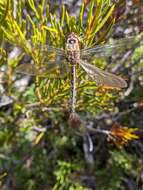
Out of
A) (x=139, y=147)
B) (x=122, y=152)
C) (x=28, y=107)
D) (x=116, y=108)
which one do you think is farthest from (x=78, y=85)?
(x=139, y=147)

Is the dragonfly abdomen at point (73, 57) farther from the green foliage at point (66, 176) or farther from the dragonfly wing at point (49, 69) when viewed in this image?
the green foliage at point (66, 176)

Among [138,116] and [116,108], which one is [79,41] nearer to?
[116,108]

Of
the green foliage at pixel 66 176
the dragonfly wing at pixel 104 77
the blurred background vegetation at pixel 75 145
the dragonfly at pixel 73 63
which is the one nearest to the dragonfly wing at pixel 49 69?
the dragonfly at pixel 73 63

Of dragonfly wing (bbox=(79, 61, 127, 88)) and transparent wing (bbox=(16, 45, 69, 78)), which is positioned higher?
transparent wing (bbox=(16, 45, 69, 78))

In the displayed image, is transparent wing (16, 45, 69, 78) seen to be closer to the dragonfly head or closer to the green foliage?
the dragonfly head

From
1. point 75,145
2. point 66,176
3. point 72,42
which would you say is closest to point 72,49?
point 72,42

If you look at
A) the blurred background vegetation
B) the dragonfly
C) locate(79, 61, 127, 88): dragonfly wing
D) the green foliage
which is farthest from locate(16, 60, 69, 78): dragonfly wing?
the green foliage

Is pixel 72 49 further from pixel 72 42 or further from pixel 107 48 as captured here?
pixel 107 48
